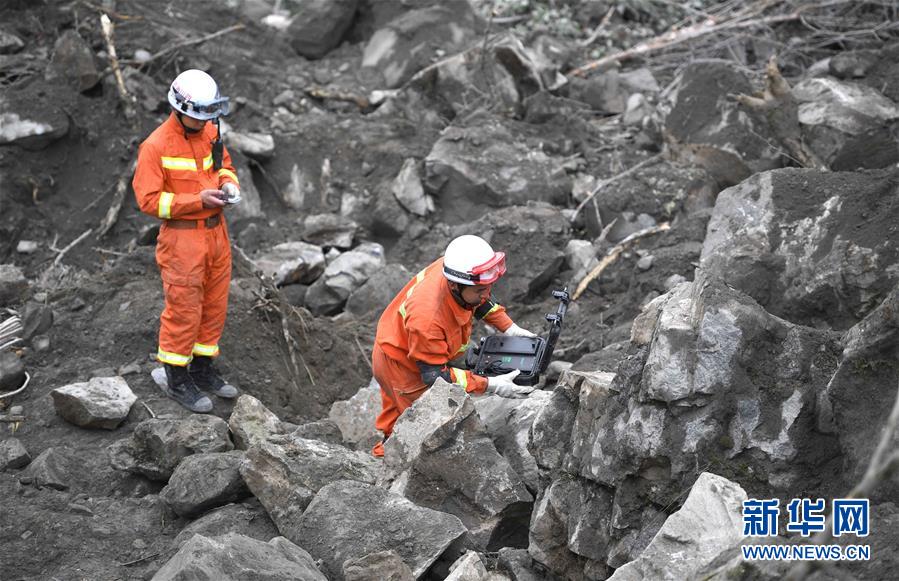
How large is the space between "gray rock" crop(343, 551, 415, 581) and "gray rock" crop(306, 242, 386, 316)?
A: 405 cm

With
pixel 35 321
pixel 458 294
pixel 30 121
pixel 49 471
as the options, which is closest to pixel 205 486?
pixel 49 471

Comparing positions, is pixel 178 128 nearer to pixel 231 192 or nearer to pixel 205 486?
pixel 231 192

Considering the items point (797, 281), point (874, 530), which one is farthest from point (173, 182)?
point (874, 530)

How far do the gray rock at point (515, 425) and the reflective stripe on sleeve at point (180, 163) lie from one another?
220 centimetres

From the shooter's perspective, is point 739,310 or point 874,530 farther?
point 739,310

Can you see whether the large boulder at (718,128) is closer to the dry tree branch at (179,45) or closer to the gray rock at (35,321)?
the dry tree branch at (179,45)

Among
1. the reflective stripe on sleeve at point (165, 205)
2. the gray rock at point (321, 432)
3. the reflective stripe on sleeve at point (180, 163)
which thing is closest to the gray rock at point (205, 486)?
the gray rock at point (321, 432)

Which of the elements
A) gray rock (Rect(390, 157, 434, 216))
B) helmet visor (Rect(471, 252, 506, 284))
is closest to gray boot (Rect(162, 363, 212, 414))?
helmet visor (Rect(471, 252, 506, 284))

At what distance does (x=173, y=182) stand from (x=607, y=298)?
3296 mm

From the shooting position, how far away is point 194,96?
5.62 m

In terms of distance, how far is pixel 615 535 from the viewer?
12.4 ft

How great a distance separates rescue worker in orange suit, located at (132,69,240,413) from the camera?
18.5 ft

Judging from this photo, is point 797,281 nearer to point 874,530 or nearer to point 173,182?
point 874,530

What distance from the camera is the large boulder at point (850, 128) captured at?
755 centimetres
